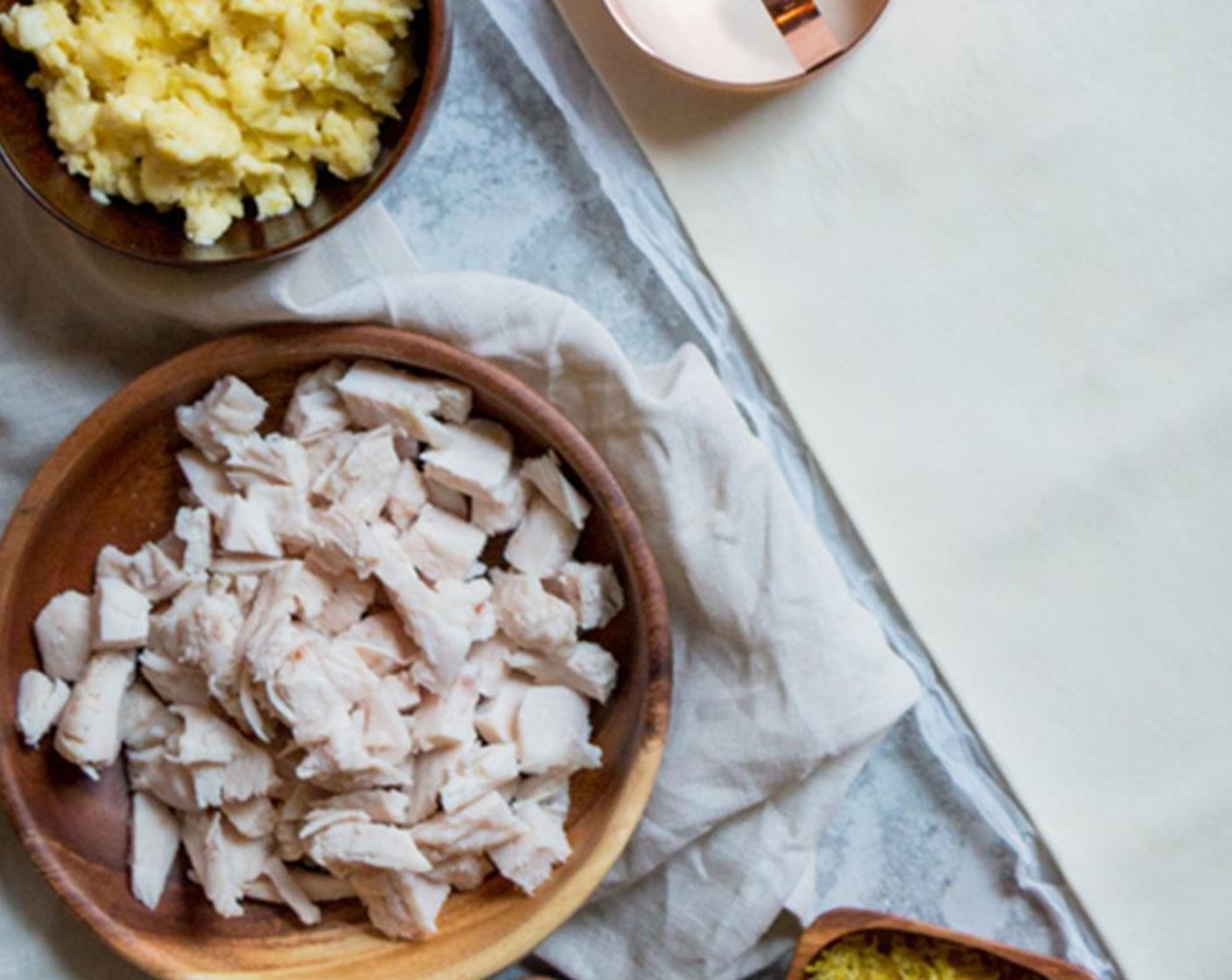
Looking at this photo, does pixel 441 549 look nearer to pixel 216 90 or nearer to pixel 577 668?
pixel 577 668

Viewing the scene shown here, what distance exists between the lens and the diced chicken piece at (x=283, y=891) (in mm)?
1170

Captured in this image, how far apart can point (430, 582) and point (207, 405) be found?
0.65ft

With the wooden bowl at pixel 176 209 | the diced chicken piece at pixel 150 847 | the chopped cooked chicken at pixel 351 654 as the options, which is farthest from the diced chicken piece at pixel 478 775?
the wooden bowl at pixel 176 209

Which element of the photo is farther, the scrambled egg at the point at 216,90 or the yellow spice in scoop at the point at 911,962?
the yellow spice in scoop at the point at 911,962

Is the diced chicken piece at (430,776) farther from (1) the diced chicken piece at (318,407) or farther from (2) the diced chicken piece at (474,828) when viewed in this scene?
(1) the diced chicken piece at (318,407)

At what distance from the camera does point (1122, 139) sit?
1175 mm

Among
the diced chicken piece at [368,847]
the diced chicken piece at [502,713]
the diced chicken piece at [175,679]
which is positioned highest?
the diced chicken piece at [175,679]

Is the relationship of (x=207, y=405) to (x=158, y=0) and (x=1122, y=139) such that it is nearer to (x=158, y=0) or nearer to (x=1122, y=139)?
(x=158, y=0)

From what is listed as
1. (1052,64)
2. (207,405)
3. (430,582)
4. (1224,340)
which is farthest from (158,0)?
(1224,340)

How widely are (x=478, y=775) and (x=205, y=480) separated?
285mm

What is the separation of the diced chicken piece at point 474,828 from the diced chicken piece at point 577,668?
0.31 feet

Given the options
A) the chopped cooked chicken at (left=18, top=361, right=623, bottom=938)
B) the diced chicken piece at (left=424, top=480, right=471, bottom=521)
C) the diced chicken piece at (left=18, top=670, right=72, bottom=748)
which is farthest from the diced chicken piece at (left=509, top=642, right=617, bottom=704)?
the diced chicken piece at (left=18, top=670, right=72, bottom=748)

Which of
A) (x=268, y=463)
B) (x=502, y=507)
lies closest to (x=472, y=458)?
(x=502, y=507)

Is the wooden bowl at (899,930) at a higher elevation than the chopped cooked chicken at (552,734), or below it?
below
